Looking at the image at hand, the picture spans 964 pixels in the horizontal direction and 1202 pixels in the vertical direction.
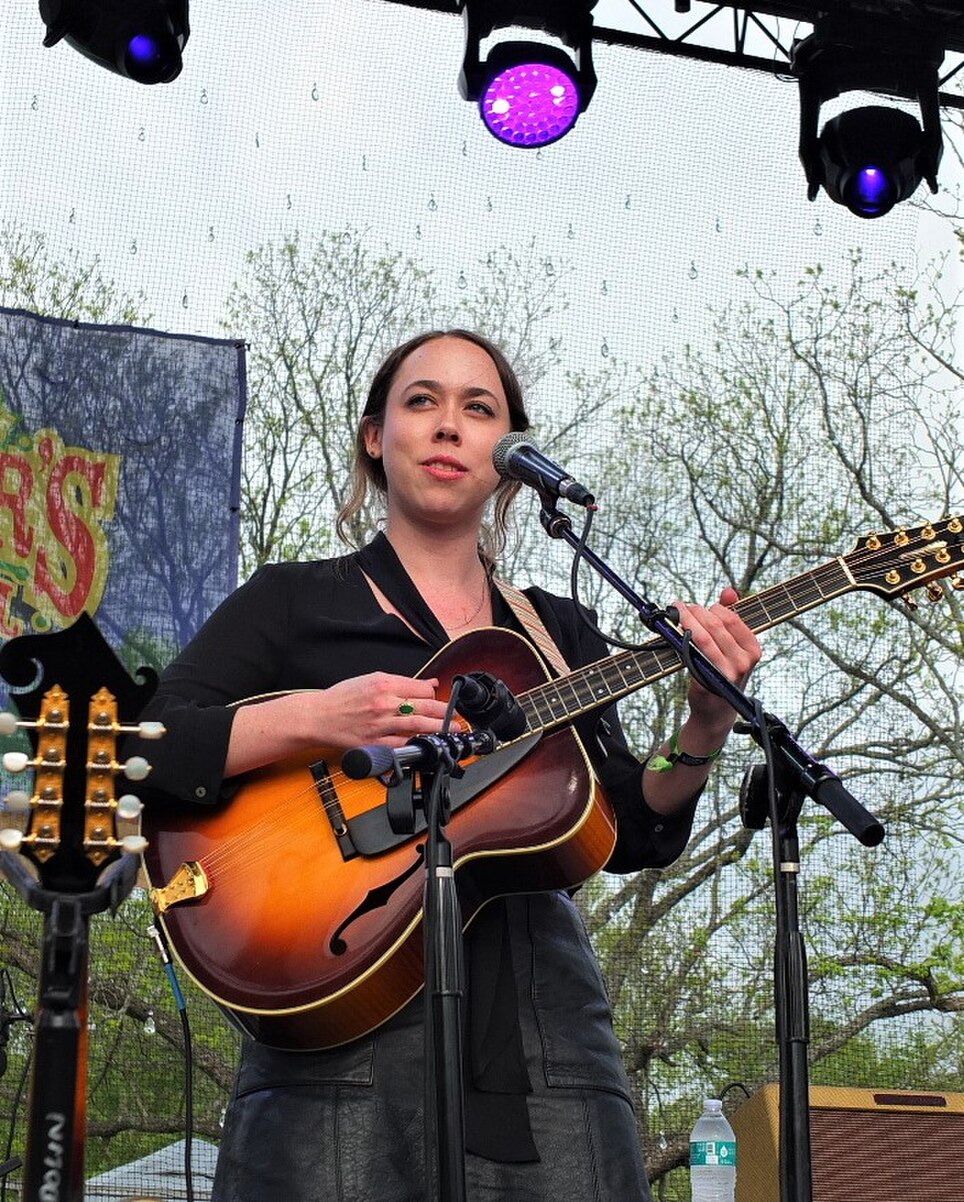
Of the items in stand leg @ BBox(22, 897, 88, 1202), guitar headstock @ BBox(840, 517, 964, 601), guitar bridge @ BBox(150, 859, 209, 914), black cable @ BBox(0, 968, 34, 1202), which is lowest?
stand leg @ BBox(22, 897, 88, 1202)

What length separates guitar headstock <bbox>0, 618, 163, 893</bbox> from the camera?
1577 mm

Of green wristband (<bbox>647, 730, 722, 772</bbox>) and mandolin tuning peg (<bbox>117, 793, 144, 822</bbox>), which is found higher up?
green wristband (<bbox>647, 730, 722, 772</bbox>)

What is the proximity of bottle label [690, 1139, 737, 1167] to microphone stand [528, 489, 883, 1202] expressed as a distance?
3240 millimetres

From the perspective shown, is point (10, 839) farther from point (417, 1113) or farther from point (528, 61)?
point (528, 61)

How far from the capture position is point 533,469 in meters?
2.30

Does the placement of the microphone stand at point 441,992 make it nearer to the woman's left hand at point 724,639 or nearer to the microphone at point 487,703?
the microphone at point 487,703

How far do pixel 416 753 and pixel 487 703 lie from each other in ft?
0.53

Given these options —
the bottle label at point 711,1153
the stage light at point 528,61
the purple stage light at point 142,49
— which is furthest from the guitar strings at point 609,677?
the bottle label at point 711,1153

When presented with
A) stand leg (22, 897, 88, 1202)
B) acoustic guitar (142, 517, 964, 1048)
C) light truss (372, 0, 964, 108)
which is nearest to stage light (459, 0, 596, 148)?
light truss (372, 0, 964, 108)

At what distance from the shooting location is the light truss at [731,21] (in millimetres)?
4594

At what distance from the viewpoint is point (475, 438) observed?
2.60 meters

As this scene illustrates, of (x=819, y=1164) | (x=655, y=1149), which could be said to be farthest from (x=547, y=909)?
(x=655, y=1149)

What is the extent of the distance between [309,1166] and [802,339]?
5045 mm

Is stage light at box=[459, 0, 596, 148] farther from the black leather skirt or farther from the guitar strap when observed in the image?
the black leather skirt
